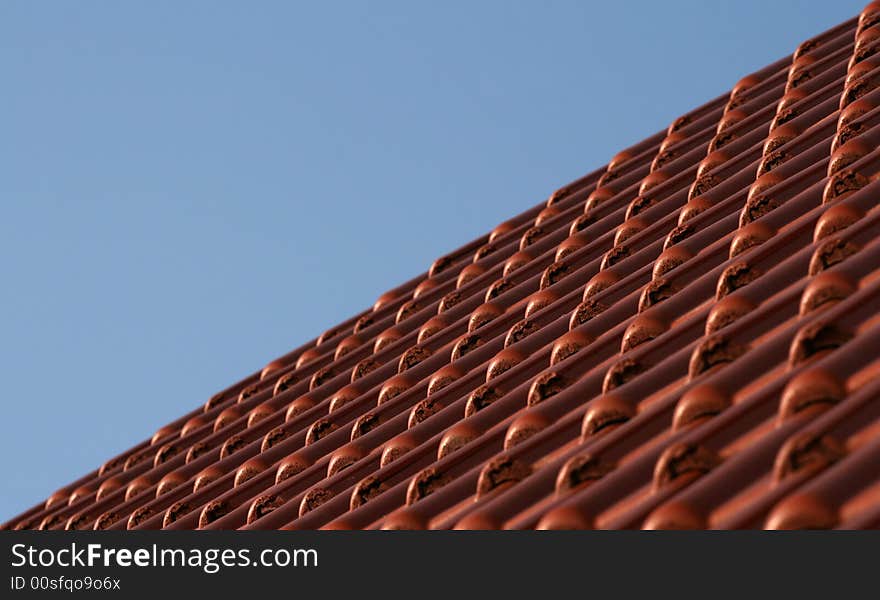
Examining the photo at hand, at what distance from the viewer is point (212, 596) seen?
3.71m

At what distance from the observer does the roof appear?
12.6ft

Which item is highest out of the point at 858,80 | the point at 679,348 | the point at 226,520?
the point at 858,80

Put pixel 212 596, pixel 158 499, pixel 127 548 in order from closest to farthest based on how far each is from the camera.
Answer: pixel 212 596
pixel 127 548
pixel 158 499

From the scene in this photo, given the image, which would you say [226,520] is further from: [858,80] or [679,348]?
[858,80]

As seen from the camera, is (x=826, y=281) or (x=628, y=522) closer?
(x=628, y=522)

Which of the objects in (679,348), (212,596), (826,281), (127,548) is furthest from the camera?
(679,348)

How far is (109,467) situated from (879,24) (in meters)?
5.18

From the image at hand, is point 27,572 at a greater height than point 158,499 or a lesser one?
lesser

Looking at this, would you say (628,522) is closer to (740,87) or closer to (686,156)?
(686,156)

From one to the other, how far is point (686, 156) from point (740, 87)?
98 cm

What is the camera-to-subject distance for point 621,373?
4969 millimetres

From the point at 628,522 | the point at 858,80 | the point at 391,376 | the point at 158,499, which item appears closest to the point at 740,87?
the point at 858,80

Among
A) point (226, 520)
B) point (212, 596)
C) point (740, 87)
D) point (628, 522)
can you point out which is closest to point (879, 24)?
point (740, 87)

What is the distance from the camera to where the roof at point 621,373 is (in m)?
3.84
